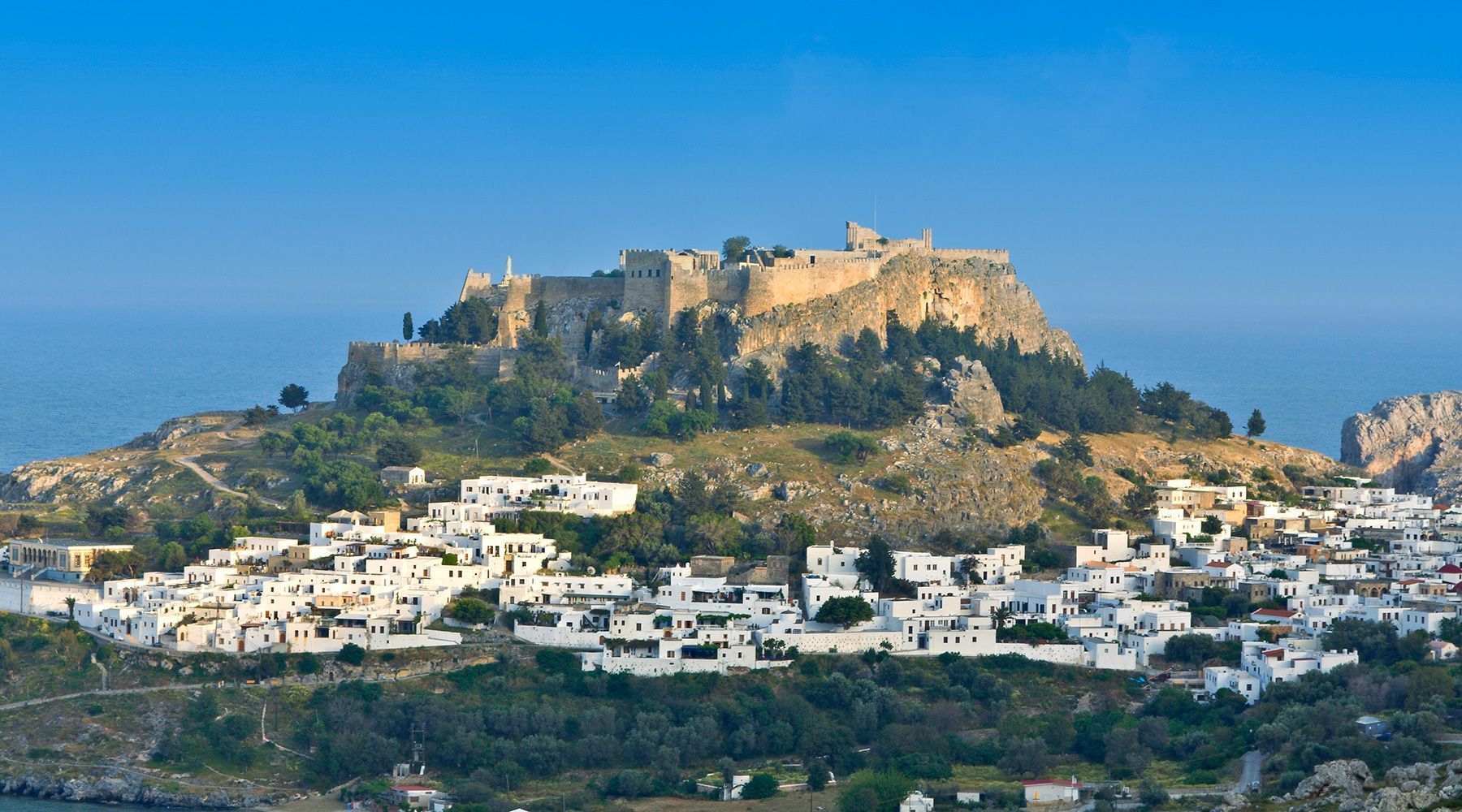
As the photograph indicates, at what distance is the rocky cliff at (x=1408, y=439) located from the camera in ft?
250

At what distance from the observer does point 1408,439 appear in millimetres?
77750

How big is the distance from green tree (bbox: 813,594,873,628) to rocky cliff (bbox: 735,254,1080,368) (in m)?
16.6

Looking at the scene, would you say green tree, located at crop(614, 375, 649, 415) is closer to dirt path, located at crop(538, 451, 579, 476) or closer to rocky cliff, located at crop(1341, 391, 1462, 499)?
dirt path, located at crop(538, 451, 579, 476)

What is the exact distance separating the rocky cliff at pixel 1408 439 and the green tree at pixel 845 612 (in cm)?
2679

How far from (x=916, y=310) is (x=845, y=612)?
2207 cm

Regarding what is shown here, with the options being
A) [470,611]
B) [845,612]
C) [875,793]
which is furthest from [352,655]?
[875,793]

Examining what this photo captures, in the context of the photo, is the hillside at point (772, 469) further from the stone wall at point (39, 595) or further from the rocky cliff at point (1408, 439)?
the stone wall at point (39, 595)

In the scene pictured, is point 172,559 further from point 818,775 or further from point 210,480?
point 818,775

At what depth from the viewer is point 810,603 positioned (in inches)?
2197

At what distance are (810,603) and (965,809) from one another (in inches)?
441

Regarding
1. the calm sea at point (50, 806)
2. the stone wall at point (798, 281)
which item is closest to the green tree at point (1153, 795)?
the calm sea at point (50, 806)

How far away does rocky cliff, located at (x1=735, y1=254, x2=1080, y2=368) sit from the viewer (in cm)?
7144

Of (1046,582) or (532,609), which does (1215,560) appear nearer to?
(1046,582)

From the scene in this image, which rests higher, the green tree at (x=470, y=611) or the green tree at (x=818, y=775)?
the green tree at (x=470, y=611)
